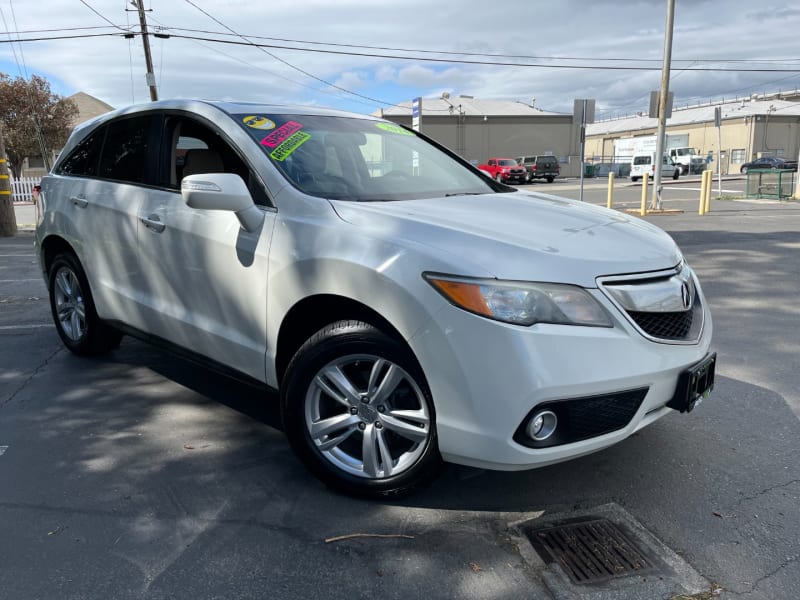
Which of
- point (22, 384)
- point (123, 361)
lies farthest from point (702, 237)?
point (22, 384)

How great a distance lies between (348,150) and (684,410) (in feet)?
7.07

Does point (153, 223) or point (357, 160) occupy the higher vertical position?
point (357, 160)

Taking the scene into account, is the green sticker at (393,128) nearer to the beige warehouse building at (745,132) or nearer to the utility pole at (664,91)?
the utility pole at (664,91)

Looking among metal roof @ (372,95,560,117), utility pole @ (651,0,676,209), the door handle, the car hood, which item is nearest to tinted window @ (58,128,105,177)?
the door handle

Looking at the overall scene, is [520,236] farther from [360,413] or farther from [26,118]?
[26,118]

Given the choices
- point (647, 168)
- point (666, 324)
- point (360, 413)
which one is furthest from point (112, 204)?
point (647, 168)

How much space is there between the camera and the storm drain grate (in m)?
2.35

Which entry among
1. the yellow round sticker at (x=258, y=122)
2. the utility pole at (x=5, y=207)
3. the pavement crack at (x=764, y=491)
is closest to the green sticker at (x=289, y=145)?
the yellow round sticker at (x=258, y=122)

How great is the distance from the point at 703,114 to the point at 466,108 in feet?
88.0

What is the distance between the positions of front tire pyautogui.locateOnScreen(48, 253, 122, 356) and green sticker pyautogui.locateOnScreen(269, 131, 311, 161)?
1.98m

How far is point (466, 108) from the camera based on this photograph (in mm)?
56156

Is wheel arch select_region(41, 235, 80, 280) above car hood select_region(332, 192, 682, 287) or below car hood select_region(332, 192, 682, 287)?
below

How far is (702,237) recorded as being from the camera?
1105 cm

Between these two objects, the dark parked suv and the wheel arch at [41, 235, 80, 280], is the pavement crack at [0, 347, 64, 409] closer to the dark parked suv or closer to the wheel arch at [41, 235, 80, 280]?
the wheel arch at [41, 235, 80, 280]
